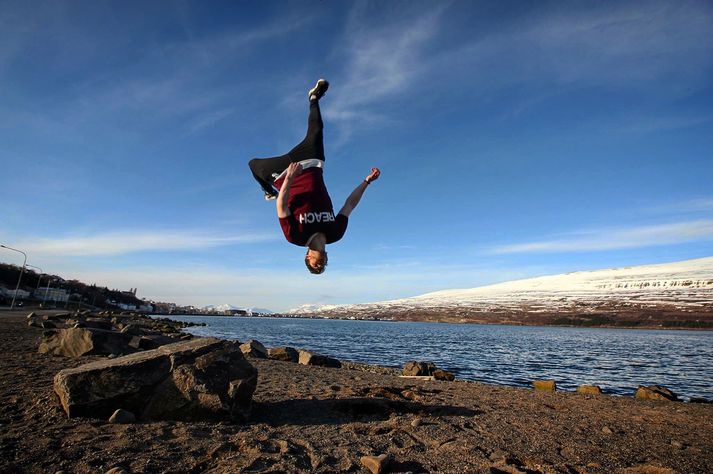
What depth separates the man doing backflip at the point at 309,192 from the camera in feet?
19.8

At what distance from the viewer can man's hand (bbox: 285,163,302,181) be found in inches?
232

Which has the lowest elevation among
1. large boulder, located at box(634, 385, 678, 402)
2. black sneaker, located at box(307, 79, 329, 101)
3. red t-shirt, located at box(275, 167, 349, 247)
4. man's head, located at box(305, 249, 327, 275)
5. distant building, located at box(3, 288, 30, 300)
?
large boulder, located at box(634, 385, 678, 402)

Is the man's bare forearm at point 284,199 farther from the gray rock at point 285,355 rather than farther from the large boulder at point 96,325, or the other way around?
the gray rock at point 285,355

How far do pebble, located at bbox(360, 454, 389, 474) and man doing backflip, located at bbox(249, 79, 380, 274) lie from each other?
311cm

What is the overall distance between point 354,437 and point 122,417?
172 inches

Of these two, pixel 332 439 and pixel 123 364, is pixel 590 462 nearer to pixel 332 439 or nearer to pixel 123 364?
pixel 332 439

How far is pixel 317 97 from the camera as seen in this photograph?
707 cm

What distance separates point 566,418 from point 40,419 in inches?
471

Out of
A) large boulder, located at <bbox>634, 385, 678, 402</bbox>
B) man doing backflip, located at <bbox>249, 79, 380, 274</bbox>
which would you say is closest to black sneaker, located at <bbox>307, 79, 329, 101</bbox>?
man doing backflip, located at <bbox>249, 79, 380, 274</bbox>

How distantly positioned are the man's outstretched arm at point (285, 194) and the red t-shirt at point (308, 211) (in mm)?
83

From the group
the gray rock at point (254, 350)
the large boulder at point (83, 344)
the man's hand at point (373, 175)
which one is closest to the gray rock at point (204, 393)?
the man's hand at point (373, 175)

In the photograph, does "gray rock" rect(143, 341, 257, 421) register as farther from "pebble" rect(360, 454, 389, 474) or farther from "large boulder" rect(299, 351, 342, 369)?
"large boulder" rect(299, 351, 342, 369)

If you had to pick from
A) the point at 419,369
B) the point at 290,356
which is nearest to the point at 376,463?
the point at 419,369

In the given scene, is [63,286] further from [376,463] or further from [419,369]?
[376,463]
